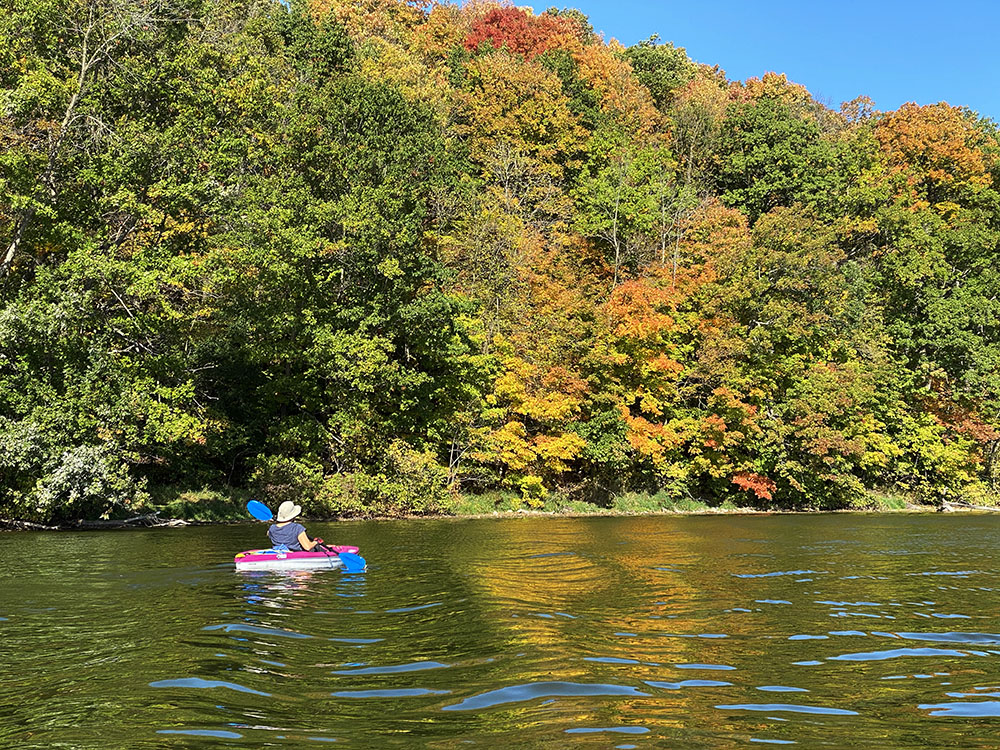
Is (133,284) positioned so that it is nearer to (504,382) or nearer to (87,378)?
(87,378)

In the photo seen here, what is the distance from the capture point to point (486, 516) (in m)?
32.7

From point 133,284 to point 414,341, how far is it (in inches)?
473

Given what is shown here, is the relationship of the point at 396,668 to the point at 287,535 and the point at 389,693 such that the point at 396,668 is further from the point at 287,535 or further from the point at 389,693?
the point at 287,535

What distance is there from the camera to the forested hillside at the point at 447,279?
24344 mm

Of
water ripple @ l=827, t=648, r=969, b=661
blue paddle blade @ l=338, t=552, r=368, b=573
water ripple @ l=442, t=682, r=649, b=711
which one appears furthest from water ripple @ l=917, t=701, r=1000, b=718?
blue paddle blade @ l=338, t=552, r=368, b=573

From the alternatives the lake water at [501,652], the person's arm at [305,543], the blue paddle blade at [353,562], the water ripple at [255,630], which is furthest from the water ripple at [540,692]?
the person's arm at [305,543]

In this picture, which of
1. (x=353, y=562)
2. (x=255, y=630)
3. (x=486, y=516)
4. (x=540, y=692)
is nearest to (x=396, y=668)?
(x=540, y=692)

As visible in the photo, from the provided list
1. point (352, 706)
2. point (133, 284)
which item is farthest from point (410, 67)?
point (352, 706)

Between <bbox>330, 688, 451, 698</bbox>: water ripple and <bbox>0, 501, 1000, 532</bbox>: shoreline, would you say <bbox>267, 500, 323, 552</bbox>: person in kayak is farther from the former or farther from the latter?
<bbox>0, 501, 1000, 532</bbox>: shoreline

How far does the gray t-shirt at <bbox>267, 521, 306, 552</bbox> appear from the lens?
1530 centimetres

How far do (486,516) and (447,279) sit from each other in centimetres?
930

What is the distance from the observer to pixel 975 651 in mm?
8711

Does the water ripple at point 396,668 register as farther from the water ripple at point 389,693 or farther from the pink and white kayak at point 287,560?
the pink and white kayak at point 287,560

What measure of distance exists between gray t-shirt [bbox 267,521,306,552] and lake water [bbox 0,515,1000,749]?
0.70 meters
